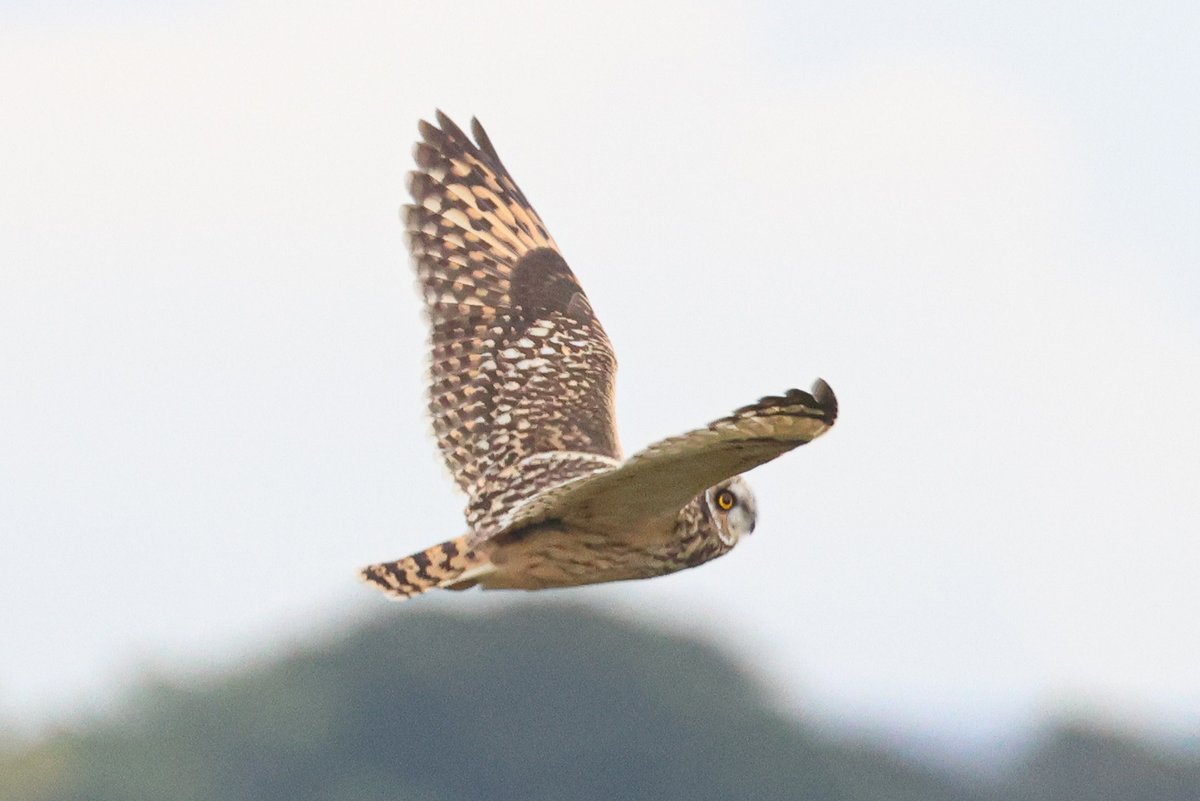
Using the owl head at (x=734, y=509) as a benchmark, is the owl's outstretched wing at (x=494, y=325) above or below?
above

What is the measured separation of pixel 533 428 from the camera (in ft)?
42.7

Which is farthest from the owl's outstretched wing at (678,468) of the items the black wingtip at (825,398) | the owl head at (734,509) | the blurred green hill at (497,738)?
the blurred green hill at (497,738)

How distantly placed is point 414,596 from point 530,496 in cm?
74

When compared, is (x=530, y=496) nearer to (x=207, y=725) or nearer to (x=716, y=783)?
(x=716, y=783)

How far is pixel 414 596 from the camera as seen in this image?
1186cm

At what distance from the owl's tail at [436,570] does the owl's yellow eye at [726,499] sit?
3.70ft

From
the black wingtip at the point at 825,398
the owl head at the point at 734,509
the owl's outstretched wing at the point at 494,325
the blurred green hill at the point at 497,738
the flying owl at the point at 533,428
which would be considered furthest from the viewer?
the blurred green hill at the point at 497,738

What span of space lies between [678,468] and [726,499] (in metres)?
1.58

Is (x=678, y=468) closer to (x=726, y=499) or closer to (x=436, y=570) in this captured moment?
(x=436, y=570)

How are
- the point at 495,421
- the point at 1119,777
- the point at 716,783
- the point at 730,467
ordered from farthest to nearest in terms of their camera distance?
the point at 1119,777
the point at 716,783
the point at 495,421
the point at 730,467

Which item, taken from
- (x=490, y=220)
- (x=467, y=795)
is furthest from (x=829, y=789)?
(x=490, y=220)

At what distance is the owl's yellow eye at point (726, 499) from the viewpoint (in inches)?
491

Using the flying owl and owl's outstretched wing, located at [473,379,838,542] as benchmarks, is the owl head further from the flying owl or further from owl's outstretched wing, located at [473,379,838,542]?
owl's outstretched wing, located at [473,379,838,542]

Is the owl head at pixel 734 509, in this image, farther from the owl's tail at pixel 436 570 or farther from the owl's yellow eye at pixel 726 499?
the owl's tail at pixel 436 570
